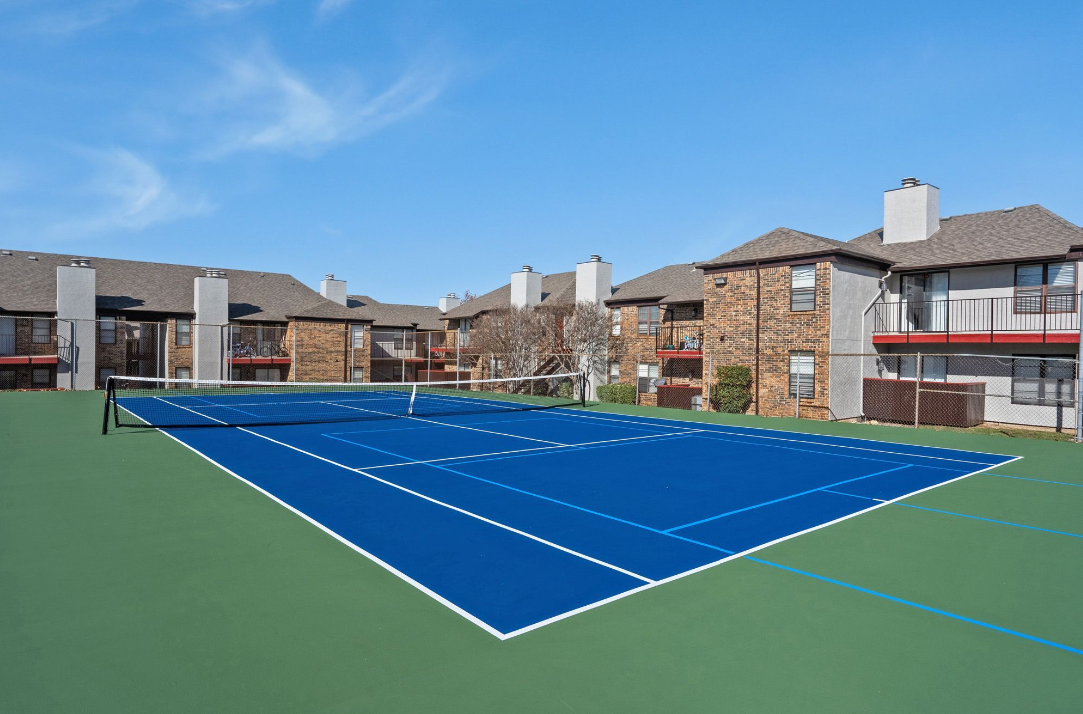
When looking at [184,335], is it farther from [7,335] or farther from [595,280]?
[595,280]

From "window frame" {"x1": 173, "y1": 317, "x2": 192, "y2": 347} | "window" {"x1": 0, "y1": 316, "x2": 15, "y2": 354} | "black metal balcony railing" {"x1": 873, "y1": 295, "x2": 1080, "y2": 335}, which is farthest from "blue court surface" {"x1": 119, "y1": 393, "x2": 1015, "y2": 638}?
"window frame" {"x1": 173, "y1": 317, "x2": 192, "y2": 347}

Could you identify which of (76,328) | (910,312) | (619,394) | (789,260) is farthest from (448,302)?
(910,312)

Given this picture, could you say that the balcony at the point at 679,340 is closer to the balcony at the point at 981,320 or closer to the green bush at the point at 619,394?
the green bush at the point at 619,394

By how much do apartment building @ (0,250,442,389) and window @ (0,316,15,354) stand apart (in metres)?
0.04

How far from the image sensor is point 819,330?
23656 millimetres

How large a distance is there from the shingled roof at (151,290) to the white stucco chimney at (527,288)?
11.2m

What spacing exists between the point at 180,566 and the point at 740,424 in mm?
17358

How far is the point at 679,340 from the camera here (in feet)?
110

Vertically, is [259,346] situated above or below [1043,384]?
above

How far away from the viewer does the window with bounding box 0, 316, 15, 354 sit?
109 feet

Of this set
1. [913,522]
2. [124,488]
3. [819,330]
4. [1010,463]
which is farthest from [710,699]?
[819,330]

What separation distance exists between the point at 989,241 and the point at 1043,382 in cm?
559

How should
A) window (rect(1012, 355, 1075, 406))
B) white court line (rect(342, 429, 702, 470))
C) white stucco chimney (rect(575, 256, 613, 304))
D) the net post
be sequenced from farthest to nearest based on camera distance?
white stucco chimney (rect(575, 256, 613, 304)), window (rect(1012, 355, 1075, 406)), the net post, white court line (rect(342, 429, 702, 470))

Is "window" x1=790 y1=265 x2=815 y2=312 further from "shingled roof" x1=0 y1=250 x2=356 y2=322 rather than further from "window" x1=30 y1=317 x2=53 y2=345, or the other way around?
"window" x1=30 y1=317 x2=53 y2=345
